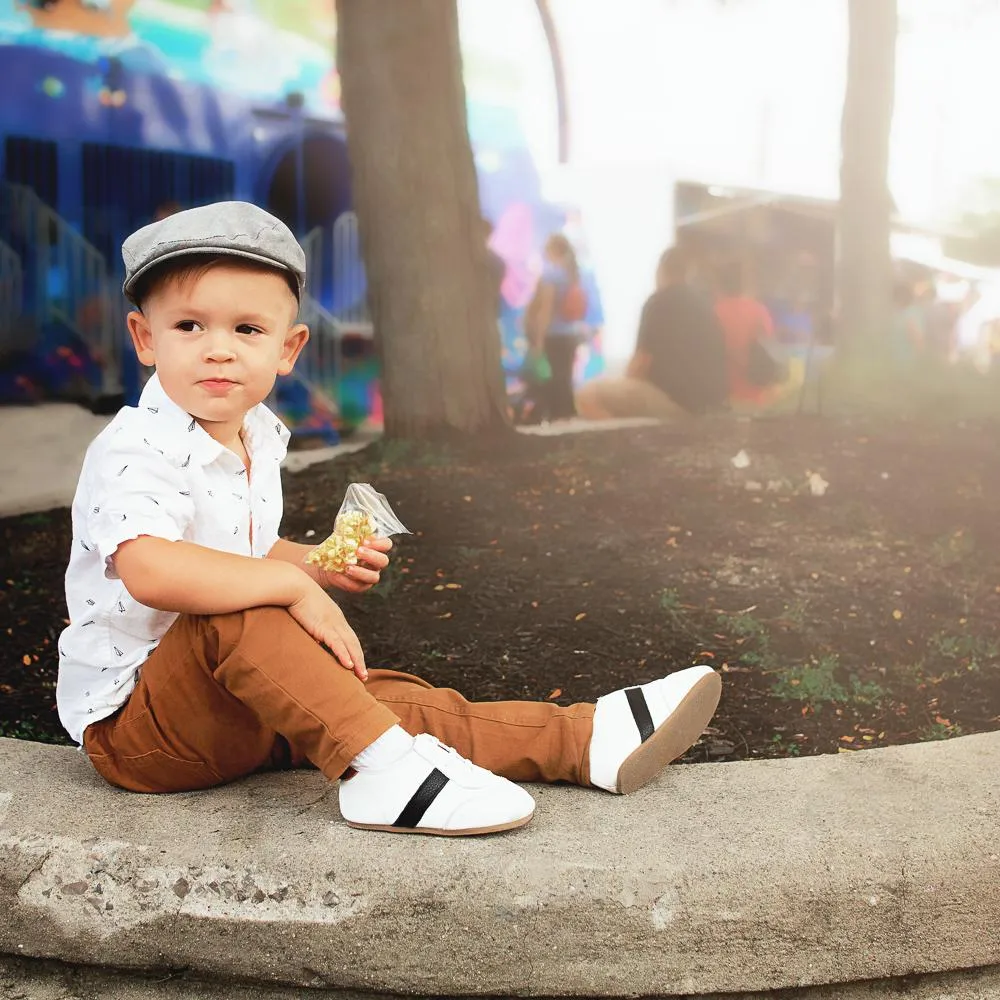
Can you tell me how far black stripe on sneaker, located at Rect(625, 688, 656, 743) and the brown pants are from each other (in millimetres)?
71

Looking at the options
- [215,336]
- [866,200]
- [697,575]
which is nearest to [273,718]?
[215,336]

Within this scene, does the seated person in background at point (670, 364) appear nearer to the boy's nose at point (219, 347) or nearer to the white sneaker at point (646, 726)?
the white sneaker at point (646, 726)

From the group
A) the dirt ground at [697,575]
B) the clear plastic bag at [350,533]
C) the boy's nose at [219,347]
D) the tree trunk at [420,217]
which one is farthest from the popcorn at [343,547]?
the tree trunk at [420,217]

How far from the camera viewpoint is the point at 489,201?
288 cm

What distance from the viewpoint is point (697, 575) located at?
108 inches

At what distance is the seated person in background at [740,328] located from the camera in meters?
2.90

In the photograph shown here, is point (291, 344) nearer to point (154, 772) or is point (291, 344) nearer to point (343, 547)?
point (343, 547)

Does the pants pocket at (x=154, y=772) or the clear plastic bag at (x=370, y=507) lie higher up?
the clear plastic bag at (x=370, y=507)

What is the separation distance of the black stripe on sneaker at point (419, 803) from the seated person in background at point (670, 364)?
4.94ft

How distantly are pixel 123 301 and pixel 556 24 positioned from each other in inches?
50.3

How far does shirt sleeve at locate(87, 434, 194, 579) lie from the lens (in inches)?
63.9

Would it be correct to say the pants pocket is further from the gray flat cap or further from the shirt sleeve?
the gray flat cap

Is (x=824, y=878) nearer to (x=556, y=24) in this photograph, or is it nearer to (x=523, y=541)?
(x=523, y=541)

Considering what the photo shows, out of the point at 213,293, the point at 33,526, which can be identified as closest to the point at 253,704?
the point at 213,293
